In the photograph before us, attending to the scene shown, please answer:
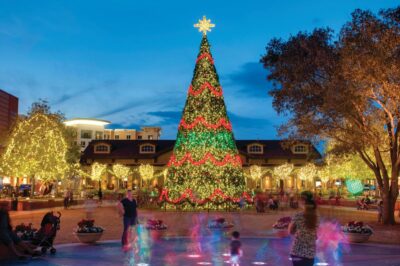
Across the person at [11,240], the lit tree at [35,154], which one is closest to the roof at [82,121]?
the lit tree at [35,154]

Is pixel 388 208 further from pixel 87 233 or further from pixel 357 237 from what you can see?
pixel 87 233

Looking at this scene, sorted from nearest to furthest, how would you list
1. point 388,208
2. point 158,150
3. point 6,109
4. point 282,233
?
point 282,233 → point 388,208 → point 158,150 → point 6,109

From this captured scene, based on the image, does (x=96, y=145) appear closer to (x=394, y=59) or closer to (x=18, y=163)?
(x=18, y=163)

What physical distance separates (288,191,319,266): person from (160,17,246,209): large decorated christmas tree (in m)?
23.6

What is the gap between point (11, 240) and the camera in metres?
12.4

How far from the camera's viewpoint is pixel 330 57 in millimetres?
23109

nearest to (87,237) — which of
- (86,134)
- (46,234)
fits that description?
(46,234)

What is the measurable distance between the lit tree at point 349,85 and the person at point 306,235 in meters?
15.2

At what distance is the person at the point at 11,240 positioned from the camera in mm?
12180

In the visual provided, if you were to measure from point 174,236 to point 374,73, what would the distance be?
37.7ft

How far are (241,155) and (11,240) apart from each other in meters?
53.0

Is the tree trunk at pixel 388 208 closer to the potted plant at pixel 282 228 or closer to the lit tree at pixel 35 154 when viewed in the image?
the potted plant at pixel 282 228

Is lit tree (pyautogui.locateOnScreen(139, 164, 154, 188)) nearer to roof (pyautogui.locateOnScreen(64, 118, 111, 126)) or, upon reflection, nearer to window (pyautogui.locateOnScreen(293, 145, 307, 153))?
window (pyautogui.locateOnScreen(293, 145, 307, 153))

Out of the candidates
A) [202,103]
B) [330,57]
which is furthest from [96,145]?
[330,57]
